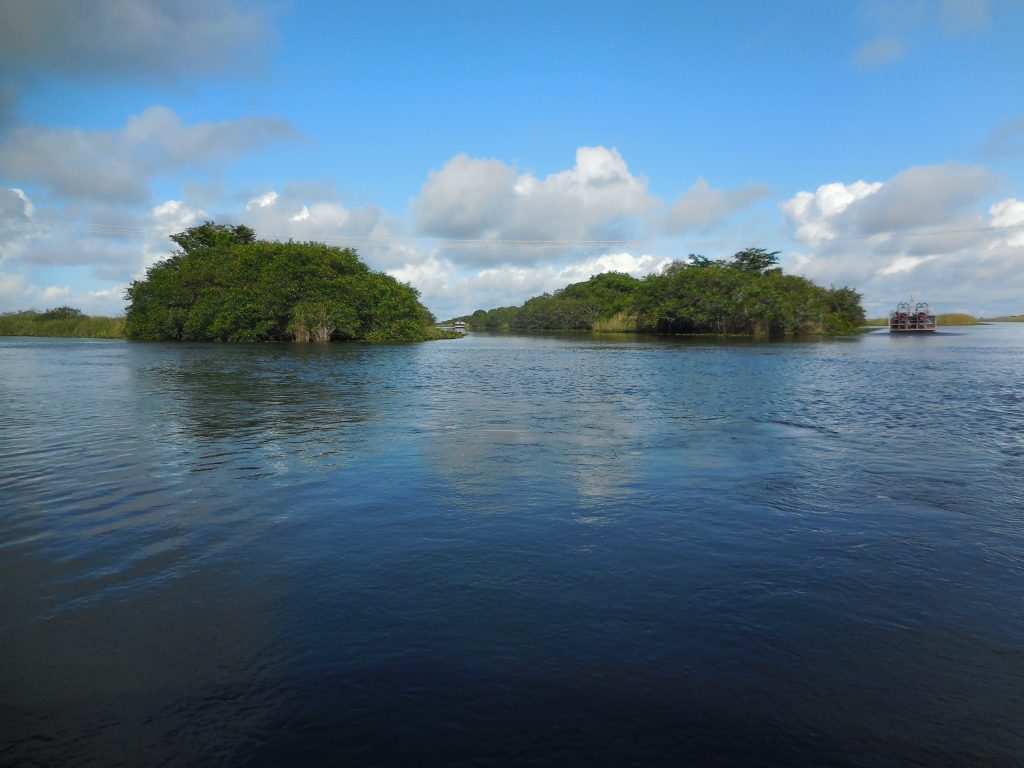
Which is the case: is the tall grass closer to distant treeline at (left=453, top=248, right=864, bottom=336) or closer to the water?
distant treeline at (left=453, top=248, right=864, bottom=336)

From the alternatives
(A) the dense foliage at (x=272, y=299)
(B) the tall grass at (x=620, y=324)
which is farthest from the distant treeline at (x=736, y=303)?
(A) the dense foliage at (x=272, y=299)

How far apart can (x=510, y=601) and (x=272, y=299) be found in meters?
65.9

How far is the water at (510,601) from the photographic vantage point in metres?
4.13

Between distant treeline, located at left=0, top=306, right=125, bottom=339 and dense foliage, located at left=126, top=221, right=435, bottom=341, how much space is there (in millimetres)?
9813

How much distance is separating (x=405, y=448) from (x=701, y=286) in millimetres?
81695

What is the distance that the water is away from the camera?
413 centimetres

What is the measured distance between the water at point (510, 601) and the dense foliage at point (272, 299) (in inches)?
2154

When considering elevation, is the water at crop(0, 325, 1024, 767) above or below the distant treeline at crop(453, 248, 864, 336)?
below

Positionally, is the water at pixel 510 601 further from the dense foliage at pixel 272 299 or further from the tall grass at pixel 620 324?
the tall grass at pixel 620 324

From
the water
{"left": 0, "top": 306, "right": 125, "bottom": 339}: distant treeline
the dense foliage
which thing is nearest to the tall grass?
the dense foliage

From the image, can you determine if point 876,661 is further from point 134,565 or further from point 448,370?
point 448,370

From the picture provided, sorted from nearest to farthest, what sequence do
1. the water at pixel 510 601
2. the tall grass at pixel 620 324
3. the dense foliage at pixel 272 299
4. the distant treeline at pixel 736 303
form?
the water at pixel 510 601, the dense foliage at pixel 272 299, the distant treeline at pixel 736 303, the tall grass at pixel 620 324

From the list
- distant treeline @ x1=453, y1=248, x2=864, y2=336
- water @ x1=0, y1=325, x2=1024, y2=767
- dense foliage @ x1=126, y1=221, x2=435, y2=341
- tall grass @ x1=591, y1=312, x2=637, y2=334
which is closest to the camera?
water @ x1=0, y1=325, x2=1024, y2=767

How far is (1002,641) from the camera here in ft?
17.4
